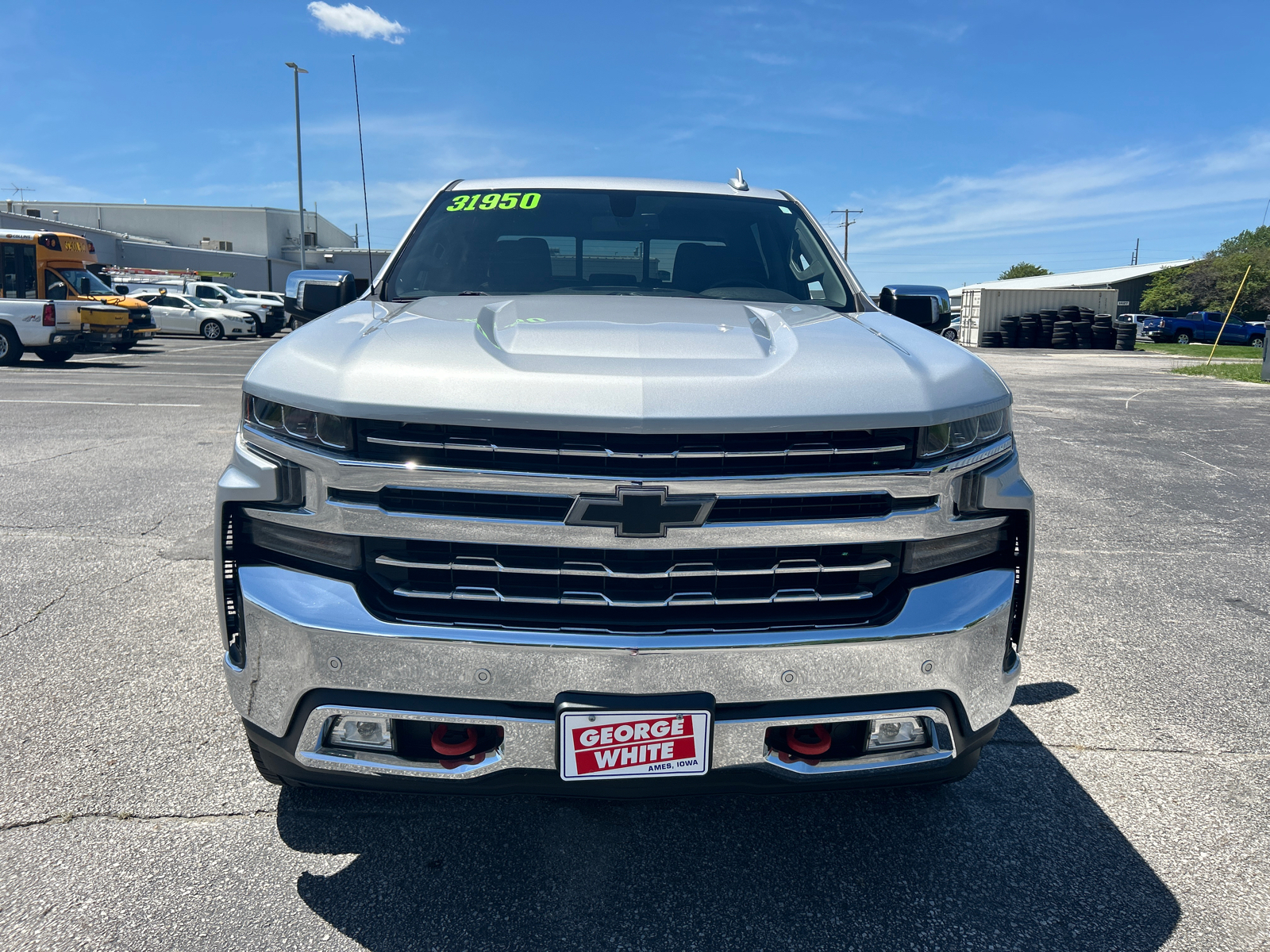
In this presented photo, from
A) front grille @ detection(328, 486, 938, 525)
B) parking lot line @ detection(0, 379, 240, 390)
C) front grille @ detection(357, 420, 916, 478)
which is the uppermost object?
front grille @ detection(357, 420, 916, 478)

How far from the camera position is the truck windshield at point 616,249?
10.3ft

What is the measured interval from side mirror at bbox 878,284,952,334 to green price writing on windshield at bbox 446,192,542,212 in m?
1.43

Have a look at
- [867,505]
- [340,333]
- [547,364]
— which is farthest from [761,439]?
[340,333]

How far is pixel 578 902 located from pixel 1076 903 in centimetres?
121

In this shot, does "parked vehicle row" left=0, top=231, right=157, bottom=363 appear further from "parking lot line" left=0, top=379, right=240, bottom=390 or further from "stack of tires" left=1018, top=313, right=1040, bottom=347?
"stack of tires" left=1018, top=313, right=1040, bottom=347

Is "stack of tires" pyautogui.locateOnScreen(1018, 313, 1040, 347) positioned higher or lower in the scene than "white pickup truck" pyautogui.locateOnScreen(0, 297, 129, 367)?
higher

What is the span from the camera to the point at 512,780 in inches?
74.5

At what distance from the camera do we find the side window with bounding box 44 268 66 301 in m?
17.6

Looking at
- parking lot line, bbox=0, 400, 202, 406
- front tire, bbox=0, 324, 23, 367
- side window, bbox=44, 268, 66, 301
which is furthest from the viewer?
side window, bbox=44, 268, 66, 301

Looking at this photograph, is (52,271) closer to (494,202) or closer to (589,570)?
(494,202)

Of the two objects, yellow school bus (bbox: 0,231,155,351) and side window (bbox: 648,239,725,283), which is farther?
yellow school bus (bbox: 0,231,155,351)

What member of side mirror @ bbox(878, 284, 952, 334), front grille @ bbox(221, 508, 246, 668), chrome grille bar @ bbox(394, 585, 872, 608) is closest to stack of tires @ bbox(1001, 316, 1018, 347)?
side mirror @ bbox(878, 284, 952, 334)

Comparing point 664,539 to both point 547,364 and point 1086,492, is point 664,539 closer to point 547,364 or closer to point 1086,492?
point 547,364

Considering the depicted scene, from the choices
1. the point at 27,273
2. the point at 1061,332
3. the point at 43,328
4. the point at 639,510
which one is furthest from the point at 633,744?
the point at 1061,332
